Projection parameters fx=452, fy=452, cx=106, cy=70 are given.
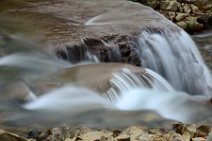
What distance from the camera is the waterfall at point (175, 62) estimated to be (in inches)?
317

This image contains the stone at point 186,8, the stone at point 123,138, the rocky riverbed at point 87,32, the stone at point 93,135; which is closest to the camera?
the stone at point 123,138

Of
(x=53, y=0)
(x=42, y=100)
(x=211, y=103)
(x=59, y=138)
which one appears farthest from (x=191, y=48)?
(x=59, y=138)

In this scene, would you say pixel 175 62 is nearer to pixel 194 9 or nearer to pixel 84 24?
pixel 84 24

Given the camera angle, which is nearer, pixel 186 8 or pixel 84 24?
pixel 84 24

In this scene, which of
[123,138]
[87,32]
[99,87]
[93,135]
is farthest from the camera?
[87,32]

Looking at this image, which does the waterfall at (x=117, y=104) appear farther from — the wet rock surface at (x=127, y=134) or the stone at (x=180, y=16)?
the stone at (x=180, y=16)

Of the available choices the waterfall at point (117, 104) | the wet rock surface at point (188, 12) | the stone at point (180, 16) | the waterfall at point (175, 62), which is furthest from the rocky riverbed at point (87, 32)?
the stone at point (180, 16)

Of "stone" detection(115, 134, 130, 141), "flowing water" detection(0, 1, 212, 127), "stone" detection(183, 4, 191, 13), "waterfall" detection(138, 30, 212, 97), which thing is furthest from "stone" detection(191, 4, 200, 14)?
"stone" detection(115, 134, 130, 141)

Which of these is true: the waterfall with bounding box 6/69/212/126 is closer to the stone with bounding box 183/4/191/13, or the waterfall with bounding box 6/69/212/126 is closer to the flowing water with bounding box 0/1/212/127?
the flowing water with bounding box 0/1/212/127

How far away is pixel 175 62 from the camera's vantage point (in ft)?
27.6

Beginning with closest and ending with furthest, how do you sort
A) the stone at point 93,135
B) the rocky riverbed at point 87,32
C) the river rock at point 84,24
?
the stone at point 93,135 → the rocky riverbed at point 87,32 → the river rock at point 84,24

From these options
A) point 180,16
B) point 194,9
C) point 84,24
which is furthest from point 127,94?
point 194,9

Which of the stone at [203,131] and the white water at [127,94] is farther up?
the white water at [127,94]

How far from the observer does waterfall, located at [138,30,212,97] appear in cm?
805
